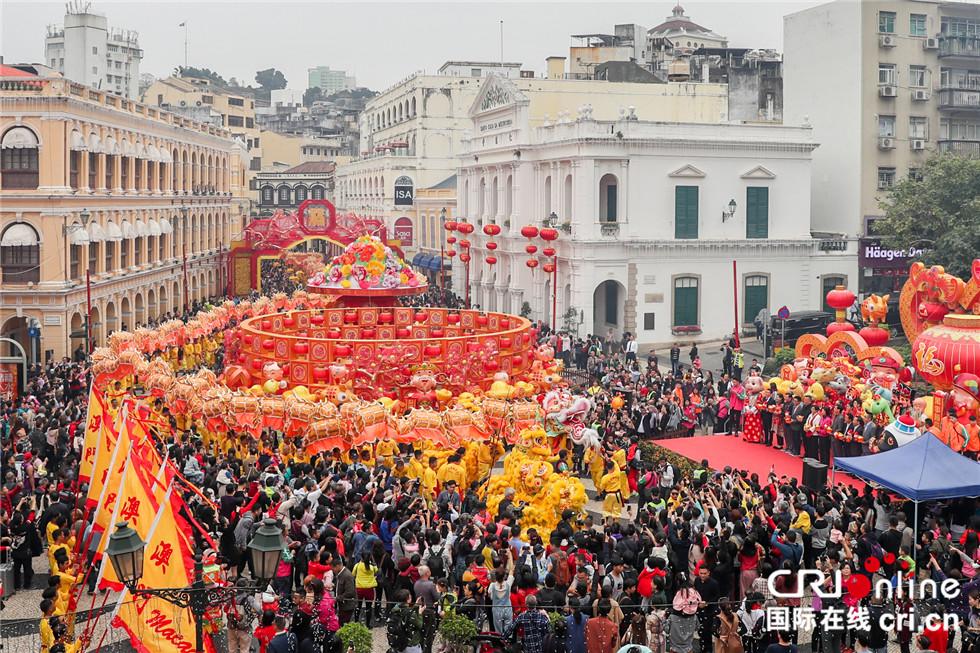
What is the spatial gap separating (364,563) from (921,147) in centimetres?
3977

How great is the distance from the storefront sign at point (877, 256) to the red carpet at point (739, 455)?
21.3 meters

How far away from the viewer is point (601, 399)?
26109 millimetres

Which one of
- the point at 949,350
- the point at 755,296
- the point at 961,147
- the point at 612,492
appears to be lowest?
the point at 612,492

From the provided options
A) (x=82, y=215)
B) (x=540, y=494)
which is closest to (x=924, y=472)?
(x=540, y=494)

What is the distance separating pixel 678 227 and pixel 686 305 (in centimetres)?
303

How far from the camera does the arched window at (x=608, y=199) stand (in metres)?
40.9

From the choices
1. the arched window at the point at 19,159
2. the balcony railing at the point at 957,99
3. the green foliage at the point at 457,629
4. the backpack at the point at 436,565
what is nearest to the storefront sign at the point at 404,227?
the balcony railing at the point at 957,99

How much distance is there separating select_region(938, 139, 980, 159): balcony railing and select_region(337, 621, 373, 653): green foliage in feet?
139

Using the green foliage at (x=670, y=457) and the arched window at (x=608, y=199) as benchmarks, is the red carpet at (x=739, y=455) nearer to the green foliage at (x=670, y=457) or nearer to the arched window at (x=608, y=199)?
the green foliage at (x=670, y=457)

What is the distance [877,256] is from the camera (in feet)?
143

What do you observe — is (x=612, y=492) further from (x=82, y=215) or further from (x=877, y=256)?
(x=877, y=256)

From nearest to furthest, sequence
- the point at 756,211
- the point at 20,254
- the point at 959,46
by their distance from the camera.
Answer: the point at 20,254 → the point at 756,211 → the point at 959,46

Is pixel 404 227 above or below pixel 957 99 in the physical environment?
below

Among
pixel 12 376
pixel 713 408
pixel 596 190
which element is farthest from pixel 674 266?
pixel 12 376
